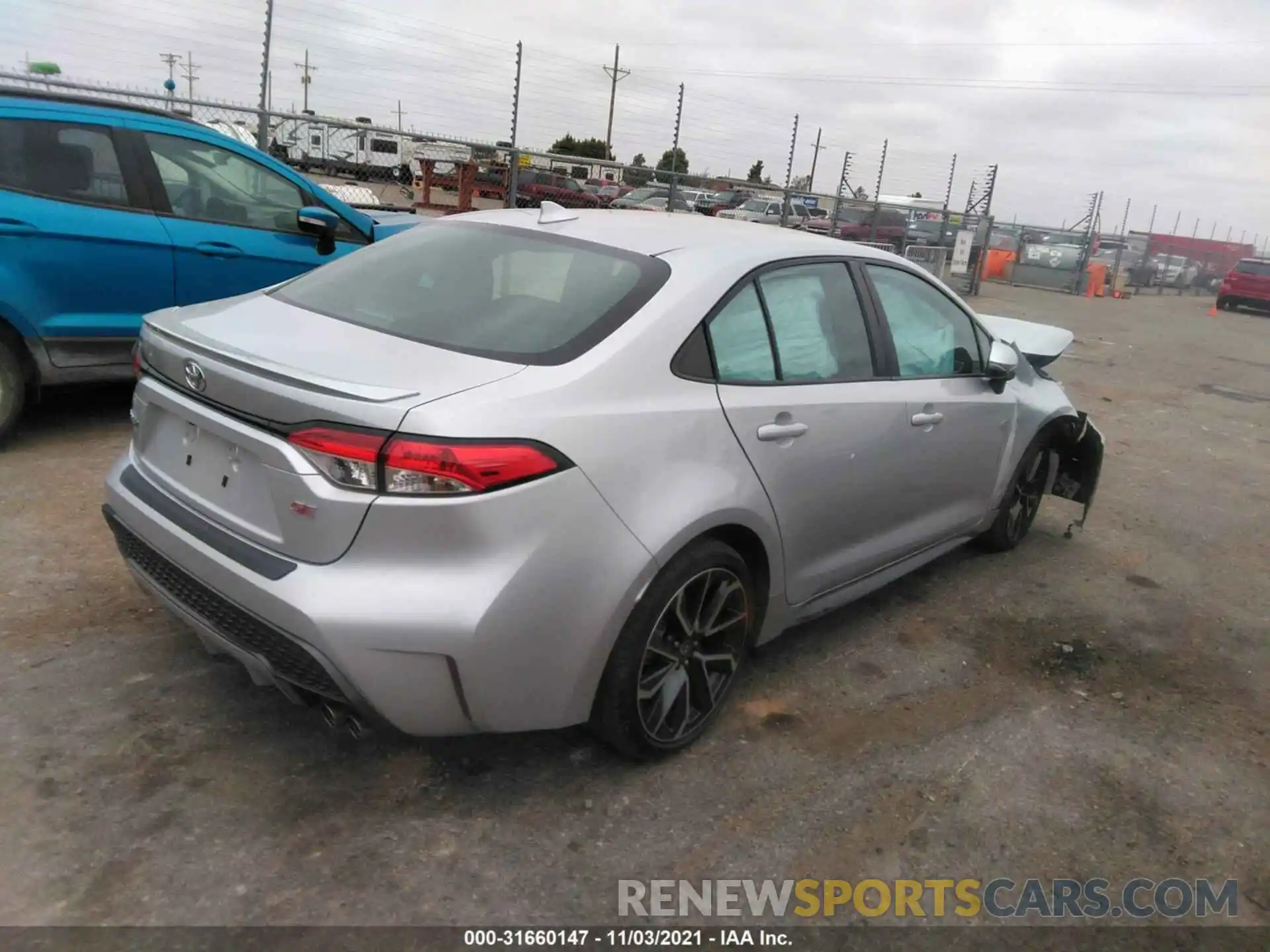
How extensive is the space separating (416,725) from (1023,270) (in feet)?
89.5

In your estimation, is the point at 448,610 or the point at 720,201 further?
the point at 720,201

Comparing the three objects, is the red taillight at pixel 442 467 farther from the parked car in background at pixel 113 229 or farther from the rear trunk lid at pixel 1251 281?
the rear trunk lid at pixel 1251 281

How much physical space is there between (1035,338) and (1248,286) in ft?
78.9

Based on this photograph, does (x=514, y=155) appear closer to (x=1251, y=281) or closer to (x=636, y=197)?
(x=636, y=197)

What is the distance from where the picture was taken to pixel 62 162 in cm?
488

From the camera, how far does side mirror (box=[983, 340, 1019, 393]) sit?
405 centimetres

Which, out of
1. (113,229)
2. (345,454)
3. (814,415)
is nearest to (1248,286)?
(814,415)

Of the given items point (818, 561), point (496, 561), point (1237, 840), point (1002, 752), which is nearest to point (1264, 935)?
point (1237, 840)

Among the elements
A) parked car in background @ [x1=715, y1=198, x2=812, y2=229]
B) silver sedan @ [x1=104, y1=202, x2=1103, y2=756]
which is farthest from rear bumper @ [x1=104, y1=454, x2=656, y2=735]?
parked car in background @ [x1=715, y1=198, x2=812, y2=229]

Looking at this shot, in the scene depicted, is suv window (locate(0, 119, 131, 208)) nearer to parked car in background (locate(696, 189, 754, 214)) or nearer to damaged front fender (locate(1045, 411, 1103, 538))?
damaged front fender (locate(1045, 411, 1103, 538))

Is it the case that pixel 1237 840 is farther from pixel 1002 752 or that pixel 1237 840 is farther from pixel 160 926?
pixel 160 926

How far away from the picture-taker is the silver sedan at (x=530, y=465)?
2.24 m

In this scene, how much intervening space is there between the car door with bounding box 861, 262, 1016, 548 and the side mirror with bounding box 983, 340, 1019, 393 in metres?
0.03

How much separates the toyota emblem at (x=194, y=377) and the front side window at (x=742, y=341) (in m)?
1.39
